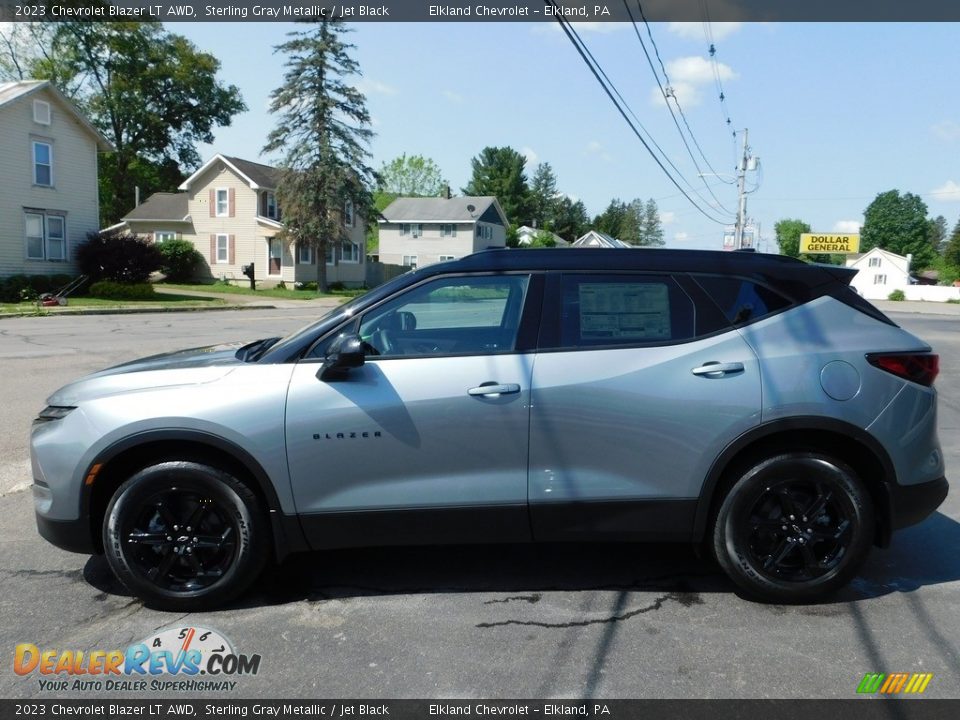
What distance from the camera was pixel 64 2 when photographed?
5175 centimetres

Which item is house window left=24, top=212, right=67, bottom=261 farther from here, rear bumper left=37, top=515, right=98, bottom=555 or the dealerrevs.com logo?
the dealerrevs.com logo

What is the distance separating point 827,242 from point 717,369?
92756 millimetres

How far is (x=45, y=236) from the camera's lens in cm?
3189

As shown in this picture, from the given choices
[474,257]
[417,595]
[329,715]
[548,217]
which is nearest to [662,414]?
[474,257]

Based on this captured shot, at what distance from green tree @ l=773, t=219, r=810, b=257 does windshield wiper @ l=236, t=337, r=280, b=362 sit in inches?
4522

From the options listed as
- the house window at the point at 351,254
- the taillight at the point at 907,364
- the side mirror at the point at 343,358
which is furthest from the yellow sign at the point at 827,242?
the side mirror at the point at 343,358

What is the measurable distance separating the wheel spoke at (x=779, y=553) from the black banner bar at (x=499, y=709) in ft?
2.91

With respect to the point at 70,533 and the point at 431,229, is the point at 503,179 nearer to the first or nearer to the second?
the point at 431,229

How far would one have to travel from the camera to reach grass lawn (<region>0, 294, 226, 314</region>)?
2466 centimetres

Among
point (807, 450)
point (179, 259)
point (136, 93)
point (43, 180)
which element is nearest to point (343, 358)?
point (807, 450)

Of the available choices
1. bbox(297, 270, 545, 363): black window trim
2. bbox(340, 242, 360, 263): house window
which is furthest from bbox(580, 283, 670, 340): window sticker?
bbox(340, 242, 360, 263): house window

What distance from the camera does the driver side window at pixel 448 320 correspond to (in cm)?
402

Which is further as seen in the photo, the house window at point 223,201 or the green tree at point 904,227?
the green tree at point 904,227

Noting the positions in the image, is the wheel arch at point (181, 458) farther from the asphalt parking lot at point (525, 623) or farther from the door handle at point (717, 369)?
the door handle at point (717, 369)
